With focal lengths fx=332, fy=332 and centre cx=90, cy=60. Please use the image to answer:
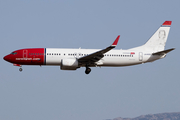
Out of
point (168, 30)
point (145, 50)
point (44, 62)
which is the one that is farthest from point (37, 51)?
point (168, 30)

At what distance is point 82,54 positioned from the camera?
52.7 meters

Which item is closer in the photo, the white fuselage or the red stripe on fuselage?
the red stripe on fuselage

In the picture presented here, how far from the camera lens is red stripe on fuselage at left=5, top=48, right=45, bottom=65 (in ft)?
170

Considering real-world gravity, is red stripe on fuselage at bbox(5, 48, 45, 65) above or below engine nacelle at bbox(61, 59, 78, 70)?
above

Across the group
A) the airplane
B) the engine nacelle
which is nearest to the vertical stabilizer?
the airplane

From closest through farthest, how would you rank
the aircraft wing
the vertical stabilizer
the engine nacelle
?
the aircraft wing < the engine nacelle < the vertical stabilizer

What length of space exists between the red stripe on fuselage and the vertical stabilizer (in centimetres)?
1644

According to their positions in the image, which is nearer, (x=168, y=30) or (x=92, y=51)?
(x=92, y=51)

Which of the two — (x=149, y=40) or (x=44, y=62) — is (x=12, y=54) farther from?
(x=149, y=40)

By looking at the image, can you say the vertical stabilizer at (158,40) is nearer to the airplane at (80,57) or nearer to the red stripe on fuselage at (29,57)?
the airplane at (80,57)

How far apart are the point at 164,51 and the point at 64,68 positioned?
1621 centimetres

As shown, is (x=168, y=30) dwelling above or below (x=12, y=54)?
above

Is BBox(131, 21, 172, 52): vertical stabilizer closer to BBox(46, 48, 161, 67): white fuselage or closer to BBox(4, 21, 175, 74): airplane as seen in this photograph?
BBox(4, 21, 175, 74): airplane

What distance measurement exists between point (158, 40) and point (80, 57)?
15.2 m
